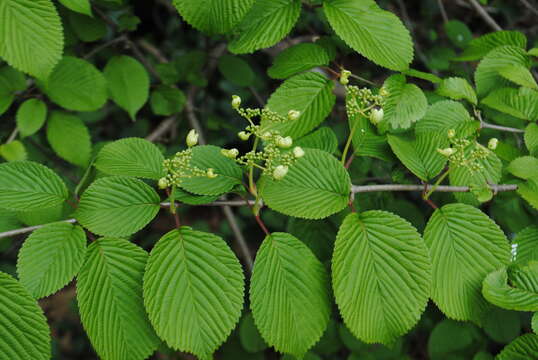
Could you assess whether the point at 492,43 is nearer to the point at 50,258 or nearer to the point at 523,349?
the point at 523,349

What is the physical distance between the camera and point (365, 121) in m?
1.34

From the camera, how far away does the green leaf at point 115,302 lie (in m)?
1.01

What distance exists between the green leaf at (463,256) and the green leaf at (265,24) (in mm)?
727

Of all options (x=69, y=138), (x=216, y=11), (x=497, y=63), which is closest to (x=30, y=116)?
(x=69, y=138)

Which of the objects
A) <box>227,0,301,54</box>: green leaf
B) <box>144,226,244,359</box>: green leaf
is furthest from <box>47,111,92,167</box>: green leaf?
<box>144,226,244,359</box>: green leaf

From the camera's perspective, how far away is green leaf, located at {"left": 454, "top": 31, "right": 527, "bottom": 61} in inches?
62.9

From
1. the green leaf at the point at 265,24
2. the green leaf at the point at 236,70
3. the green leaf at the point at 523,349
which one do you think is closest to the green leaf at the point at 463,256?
the green leaf at the point at 523,349

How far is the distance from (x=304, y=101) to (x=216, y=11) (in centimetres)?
40

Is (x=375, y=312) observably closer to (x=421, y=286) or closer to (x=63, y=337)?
(x=421, y=286)

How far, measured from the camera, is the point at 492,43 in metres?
1.66

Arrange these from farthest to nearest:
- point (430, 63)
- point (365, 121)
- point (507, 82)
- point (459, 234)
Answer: point (430, 63) < point (507, 82) < point (365, 121) < point (459, 234)

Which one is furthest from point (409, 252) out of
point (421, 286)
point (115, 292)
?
point (115, 292)

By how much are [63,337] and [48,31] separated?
8.95 ft

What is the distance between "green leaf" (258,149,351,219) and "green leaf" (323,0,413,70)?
35 cm
